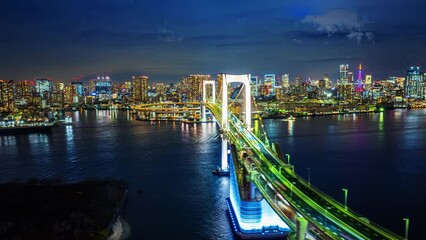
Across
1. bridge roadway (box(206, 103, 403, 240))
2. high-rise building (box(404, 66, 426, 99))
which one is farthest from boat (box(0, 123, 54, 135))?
high-rise building (box(404, 66, 426, 99))

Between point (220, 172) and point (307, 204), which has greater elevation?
point (307, 204)

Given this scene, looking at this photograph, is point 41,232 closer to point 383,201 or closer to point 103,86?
point 383,201

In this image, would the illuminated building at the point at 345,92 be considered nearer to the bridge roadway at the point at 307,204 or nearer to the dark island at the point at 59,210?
the bridge roadway at the point at 307,204

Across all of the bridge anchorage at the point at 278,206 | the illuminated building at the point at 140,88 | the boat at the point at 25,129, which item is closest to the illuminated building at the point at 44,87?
the illuminated building at the point at 140,88

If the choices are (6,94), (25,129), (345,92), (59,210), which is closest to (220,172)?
(59,210)

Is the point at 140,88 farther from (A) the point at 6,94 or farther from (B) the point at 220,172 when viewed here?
(B) the point at 220,172

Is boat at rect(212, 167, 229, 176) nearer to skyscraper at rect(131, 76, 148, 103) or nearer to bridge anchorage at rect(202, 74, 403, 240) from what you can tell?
bridge anchorage at rect(202, 74, 403, 240)

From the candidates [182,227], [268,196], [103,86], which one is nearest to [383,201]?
[268,196]
